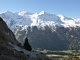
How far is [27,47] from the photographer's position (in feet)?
221

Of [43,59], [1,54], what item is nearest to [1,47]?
[1,54]

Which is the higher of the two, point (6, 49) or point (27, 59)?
point (6, 49)

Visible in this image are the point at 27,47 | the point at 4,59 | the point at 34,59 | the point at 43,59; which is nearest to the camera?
the point at 4,59

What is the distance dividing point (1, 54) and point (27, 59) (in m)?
8.21

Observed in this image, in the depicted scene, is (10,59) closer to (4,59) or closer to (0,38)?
(4,59)

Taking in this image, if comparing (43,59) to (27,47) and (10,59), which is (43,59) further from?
(10,59)

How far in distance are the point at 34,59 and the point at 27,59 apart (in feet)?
16.8

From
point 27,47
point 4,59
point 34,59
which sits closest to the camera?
point 4,59

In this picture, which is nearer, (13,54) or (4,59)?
(4,59)

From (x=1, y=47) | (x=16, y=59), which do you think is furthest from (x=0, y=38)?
(x=16, y=59)

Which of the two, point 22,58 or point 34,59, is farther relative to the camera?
point 34,59

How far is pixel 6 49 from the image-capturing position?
43.5 metres

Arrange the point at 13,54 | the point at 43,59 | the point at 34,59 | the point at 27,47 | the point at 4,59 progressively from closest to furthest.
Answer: the point at 4,59 < the point at 13,54 < the point at 34,59 < the point at 43,59 < the point at 27,47

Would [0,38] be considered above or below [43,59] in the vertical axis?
above
